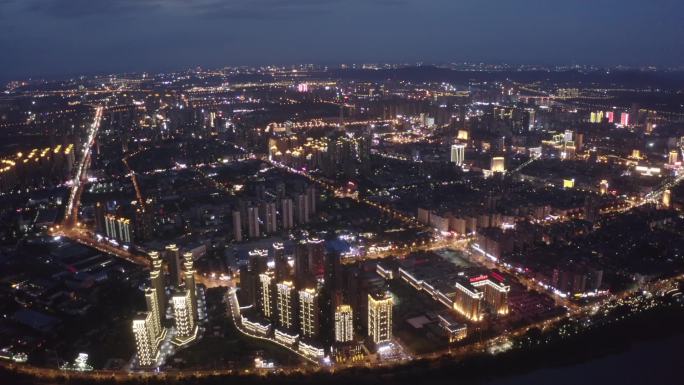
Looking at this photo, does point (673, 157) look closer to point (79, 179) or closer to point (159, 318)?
point (159, 318)

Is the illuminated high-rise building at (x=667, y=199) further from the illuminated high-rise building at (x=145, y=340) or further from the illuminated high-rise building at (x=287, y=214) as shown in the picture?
the illuminated high-rise building at (x=145, y=340)

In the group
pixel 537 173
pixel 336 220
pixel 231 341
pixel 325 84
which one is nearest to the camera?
pixel 231 341

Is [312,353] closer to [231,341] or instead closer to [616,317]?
[231,341]

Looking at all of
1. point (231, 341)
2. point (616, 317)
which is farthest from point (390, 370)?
point (616, 317)

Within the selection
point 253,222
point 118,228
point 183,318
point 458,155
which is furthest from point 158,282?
point 458,155

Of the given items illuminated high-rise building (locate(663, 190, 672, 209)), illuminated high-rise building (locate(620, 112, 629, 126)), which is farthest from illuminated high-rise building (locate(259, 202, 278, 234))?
illuminated high-rise building (locate(620, 112, 629, 126))

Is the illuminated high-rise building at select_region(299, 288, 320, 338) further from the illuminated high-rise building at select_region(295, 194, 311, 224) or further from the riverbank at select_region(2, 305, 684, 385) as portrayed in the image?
the illuminated high-rise building at select_region(295, 194, 311, 224)

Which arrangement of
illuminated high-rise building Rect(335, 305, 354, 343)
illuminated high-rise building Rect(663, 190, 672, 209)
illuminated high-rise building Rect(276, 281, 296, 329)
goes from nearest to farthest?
illuminated high-rise building Rect(335, 305, 354, 343) → illuminated high-rise building Rect(276, 281, 296, 329) → illuminated high-rise building Rect(663, 190, 672, 209)
